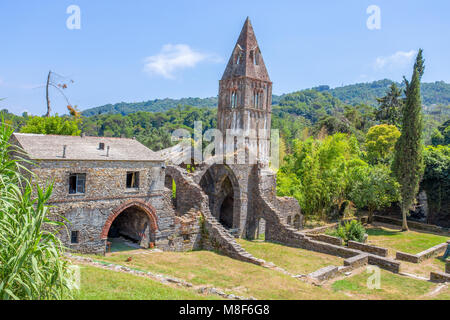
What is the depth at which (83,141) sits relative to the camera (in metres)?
18.5

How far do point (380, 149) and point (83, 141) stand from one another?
38767mm

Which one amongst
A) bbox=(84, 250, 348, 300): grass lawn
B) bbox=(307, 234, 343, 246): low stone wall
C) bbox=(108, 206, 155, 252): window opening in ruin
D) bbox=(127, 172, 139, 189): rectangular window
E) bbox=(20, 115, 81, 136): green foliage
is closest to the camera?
bbox=(84, 250, 348, 300): grass lawn

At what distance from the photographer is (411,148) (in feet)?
92.2

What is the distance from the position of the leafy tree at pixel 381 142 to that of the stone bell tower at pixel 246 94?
1413cm

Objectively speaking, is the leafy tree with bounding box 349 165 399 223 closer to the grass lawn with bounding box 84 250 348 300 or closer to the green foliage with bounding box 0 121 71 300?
the grass lawn with bounding box 84 250 348 300

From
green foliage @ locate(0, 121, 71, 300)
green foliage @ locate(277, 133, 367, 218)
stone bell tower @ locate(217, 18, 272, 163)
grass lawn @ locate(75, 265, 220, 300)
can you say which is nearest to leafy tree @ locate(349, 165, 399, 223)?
green foliage @ locate(277, 133, 367, 218)

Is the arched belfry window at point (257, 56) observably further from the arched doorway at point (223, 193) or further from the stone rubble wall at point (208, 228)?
the stone rubble wall at point (208, 228)

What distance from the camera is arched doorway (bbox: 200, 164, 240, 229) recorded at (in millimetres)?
24484

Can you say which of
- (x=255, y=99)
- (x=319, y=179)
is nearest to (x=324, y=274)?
(x=319, y=179)

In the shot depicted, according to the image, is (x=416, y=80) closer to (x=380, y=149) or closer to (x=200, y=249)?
(x=380, y=149)

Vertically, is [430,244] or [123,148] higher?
[123,148]

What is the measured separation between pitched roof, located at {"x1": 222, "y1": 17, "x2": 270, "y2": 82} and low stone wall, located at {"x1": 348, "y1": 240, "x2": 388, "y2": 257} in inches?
1145
